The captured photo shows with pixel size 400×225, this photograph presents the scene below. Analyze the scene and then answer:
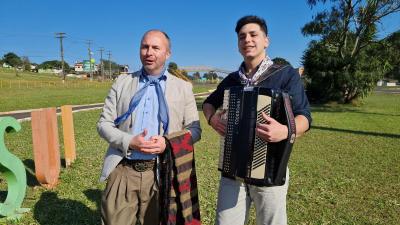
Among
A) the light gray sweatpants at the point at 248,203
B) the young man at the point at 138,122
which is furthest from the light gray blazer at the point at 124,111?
the light gray sweatpants at the point at 248,203

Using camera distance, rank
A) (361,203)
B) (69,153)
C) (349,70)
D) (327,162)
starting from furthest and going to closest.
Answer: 1. (349,70)
2. (327,162)
3. (69,153)
4. (361,203)

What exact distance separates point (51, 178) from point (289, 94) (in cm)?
479

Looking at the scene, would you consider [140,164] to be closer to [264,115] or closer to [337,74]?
[264,115]

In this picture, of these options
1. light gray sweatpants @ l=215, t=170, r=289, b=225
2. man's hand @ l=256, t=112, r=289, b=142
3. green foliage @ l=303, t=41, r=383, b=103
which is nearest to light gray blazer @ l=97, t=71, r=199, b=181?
light gray sweatpants @ l=215, t=170, r=289, b=225

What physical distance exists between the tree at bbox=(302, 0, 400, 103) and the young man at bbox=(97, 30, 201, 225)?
22.2 metres

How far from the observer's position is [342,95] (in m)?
28.6

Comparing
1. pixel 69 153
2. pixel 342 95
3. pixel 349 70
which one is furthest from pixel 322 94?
pixel 69 153

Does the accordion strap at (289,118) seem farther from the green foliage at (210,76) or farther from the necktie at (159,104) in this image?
the green foliage at (210,76)

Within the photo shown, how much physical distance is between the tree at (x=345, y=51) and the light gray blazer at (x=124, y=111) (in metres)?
22.0

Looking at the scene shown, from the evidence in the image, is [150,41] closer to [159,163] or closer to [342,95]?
[159,163]

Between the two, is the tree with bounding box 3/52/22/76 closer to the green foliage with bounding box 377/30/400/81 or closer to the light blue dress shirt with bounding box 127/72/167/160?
the green foliage with bounding box 377/30/400/81

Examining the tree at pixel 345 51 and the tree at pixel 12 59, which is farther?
the tree at pixel 12 59

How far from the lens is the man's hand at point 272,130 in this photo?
9.26 ft

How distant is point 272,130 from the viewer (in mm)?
2814
